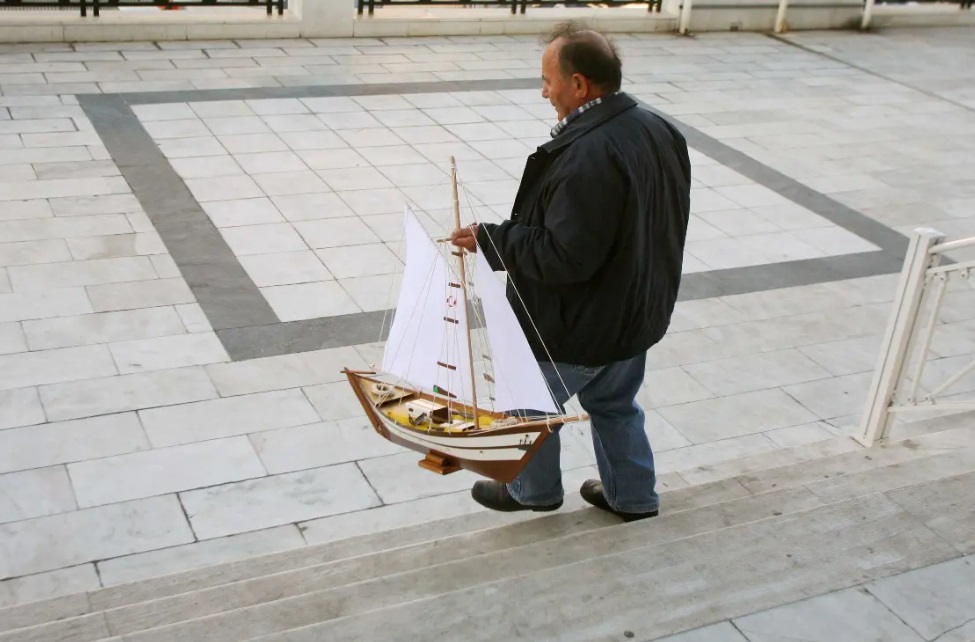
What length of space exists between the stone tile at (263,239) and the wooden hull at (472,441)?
10.9 feet

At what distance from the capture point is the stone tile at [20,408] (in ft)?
16.5

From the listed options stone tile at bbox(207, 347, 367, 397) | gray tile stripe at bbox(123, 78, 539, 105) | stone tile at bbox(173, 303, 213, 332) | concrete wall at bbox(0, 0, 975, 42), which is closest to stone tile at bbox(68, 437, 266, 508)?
stone tile at bbox(207, 347, 367, 397)

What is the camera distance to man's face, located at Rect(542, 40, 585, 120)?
3.35m

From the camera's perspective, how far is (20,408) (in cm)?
512

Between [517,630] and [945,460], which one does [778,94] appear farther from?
Result: [517,630]

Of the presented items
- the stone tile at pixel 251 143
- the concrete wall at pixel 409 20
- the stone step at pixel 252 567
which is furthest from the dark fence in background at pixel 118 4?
the stone step at pixel 252 567

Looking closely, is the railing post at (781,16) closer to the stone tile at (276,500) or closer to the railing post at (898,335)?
the railing post at (898,335)

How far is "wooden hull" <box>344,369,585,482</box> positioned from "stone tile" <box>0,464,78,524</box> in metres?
1.54

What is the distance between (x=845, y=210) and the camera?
8445 mm

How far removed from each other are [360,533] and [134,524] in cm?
85

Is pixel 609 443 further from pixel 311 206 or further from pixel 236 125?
pixel 236 125

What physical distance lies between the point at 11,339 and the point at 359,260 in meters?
2.03

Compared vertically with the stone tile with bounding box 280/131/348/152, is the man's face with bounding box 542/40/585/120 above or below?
above

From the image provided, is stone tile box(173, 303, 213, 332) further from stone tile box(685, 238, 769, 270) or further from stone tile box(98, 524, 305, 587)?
stone tile box(685, 238, 769, 270)
